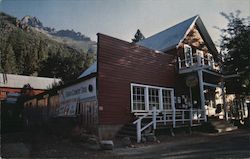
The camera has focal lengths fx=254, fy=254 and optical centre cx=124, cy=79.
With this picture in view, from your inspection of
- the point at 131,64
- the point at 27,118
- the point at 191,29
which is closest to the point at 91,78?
the point at 131,64

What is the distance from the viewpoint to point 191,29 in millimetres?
21484

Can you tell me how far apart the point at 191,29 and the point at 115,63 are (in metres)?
10.2

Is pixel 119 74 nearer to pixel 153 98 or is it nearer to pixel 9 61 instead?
pixel 153 98

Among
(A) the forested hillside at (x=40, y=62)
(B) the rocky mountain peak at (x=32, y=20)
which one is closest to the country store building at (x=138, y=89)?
(B) the rocky mountain peak at (x=32, y=20)

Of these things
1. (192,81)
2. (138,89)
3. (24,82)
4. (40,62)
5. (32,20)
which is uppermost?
(40,62)

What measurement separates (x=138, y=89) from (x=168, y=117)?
249 centimetres

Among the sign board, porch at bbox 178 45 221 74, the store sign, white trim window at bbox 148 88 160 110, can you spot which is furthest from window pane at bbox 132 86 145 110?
porch at bbox 178 45 221 74

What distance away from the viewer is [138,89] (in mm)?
15281

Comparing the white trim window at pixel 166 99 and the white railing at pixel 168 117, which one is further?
the white trim window at pixel 166 99

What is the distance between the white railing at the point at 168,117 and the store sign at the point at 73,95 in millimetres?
3031

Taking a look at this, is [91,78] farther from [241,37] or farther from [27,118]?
[27,118]

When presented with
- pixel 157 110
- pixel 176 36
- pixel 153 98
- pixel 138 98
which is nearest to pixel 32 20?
pixel 176 36

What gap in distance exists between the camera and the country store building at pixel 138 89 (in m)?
13.3

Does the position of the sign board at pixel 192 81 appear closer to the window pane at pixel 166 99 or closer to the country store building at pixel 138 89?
the country store building at pixel 138 89
